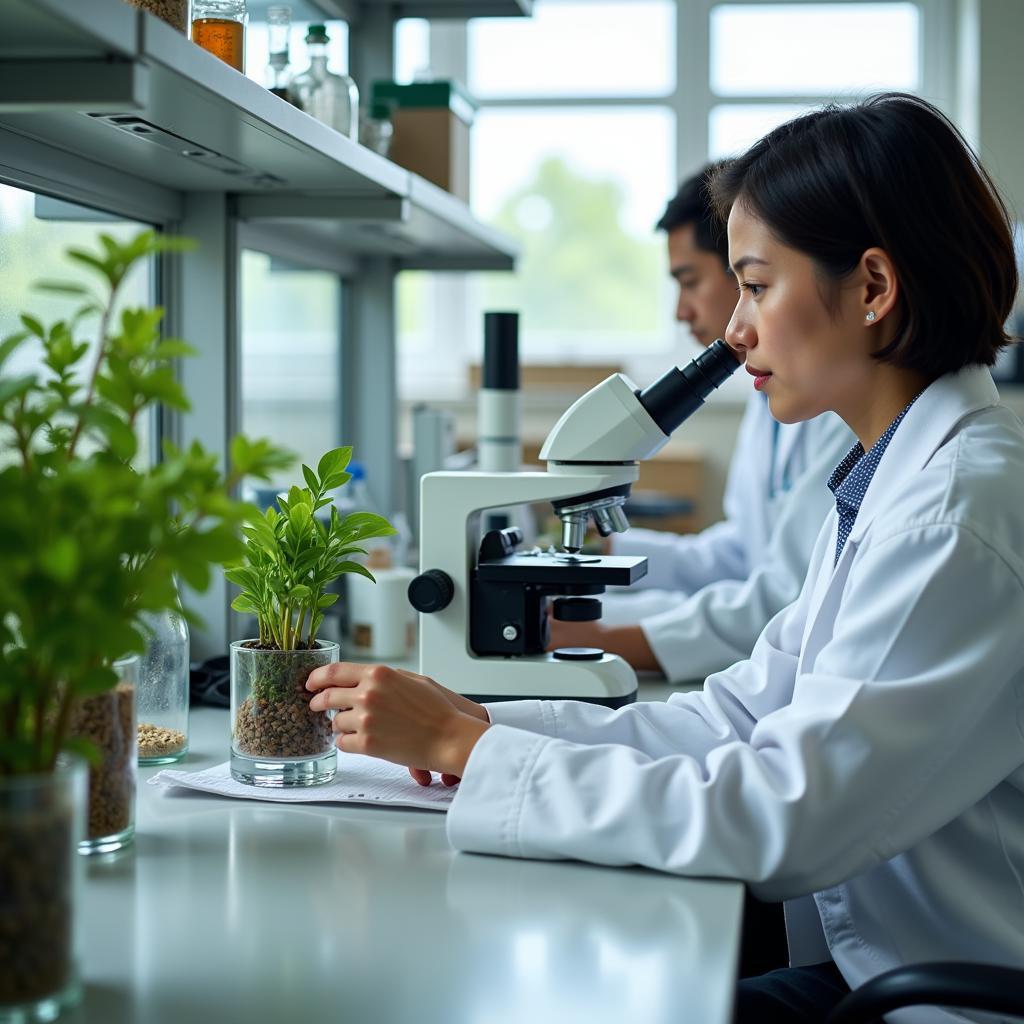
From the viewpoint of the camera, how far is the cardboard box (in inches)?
88.3

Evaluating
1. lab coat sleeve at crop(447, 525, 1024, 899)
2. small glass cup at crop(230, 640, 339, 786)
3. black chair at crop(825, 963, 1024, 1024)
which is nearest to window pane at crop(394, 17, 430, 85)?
small glass cup at crop(230, 640, 339, 786)

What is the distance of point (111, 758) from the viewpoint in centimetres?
96

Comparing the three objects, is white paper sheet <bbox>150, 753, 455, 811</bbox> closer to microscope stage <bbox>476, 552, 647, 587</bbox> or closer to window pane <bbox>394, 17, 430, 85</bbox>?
microscope stage <bbox>476, 552, 647, 587</bbox>

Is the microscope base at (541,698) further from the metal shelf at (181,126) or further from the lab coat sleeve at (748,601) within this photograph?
the metal shelf at (181,126)

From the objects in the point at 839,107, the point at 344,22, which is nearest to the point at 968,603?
the point at 839,107

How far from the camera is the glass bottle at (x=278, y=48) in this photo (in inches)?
67.6

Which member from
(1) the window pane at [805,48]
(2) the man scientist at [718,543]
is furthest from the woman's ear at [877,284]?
(1) the window pane at [805,48]

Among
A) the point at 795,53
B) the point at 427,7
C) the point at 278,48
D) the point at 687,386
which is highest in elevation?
the point at 795,53

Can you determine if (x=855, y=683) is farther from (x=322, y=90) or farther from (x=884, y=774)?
(x=322, y=90)

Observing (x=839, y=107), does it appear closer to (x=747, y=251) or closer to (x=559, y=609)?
(x=747, y=251)

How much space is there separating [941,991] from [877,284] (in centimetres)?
→ 64

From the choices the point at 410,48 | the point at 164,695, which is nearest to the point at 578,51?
the point at 410,48

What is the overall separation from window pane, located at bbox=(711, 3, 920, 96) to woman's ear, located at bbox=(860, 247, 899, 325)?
140 inches

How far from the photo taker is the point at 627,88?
4559mm
